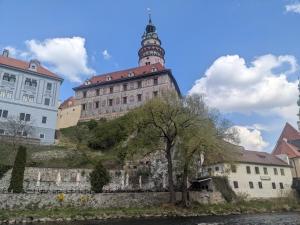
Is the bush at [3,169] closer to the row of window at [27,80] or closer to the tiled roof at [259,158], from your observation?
the row of window at [27,80]

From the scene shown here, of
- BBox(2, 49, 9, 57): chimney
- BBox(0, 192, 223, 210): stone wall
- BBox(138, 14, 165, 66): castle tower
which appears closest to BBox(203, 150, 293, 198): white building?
BBox(0, 192, 223, 210): stone wall

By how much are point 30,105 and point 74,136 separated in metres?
9.93

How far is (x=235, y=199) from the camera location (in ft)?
134

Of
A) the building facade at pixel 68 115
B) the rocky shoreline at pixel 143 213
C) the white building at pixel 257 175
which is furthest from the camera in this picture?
the building facade at pixel 68 115

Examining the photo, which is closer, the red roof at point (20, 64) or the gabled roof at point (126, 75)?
the red roof at point (20, 64)

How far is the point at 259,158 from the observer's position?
49.9 metres

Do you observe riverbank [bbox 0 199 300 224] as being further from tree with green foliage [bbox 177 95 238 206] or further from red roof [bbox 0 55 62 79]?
red roof [bbox 0 55 62 79]

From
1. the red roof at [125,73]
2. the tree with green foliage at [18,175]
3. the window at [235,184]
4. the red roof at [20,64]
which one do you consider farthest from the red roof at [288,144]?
the tree with green foliage at [18,175]

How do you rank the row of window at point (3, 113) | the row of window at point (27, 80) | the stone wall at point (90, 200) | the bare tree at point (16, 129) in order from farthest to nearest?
the row of window at point (27, 80) < the row of window at point (3, 113) < the bare tree at point (16, 129) < the stone wall at point (90, 200)

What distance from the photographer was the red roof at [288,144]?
57.6 metres

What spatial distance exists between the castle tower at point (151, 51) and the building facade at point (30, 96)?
37.2 m

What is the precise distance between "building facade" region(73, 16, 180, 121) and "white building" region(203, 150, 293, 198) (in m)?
21.7

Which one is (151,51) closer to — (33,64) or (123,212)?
(33,64)

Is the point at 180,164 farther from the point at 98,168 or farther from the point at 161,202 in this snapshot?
the point at 98,168
